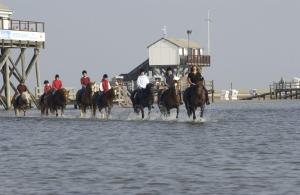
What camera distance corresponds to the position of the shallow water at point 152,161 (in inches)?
708

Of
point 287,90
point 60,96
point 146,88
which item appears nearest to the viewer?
point 146,88

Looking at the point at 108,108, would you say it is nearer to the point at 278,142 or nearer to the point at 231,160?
the point at 278,142

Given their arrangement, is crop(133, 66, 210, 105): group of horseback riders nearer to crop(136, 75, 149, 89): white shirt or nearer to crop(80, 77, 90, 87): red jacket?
crop(136, 75, 149, 89): white shirt

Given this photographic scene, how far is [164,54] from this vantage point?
396ft

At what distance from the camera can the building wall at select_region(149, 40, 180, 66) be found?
12019 centimetres

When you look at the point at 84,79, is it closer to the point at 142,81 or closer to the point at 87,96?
the point at 87,96

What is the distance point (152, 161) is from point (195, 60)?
101475mm

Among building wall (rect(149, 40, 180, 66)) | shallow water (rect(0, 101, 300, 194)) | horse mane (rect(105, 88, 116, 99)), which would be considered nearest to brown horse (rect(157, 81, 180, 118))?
horse mane (rect(105, 88, 116, 99))

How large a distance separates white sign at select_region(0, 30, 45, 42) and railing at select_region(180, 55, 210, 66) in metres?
49.8

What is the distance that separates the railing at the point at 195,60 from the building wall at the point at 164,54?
947mm

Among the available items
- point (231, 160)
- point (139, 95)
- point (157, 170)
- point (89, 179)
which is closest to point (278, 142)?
point (231, 160)

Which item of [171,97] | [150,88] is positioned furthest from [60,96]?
[171,97]

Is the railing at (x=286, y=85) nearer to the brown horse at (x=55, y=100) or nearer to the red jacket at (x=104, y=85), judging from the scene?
the brown horse at (x=55, y=100)

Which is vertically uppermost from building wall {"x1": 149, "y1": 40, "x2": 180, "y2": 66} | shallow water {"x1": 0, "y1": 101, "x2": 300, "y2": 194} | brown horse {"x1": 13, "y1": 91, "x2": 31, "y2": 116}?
building wall {"x1": 149, "y1": 40, "x2": 180, "y2": 66}
